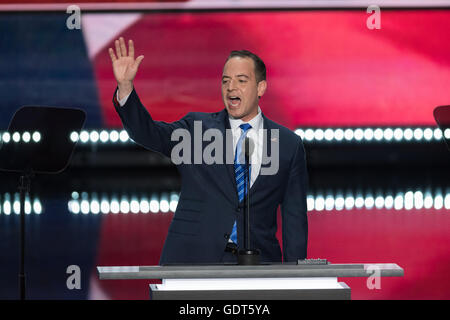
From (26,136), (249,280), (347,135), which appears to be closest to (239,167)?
(249,280)

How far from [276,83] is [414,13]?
0.98 meters

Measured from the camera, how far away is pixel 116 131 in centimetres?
493

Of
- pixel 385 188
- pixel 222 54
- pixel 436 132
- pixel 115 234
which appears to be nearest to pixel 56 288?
pixel 115 234

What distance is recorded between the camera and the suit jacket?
2635 mm

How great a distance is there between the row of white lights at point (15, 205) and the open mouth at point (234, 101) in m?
2.51

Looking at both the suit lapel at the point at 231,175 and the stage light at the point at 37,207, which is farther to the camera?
the stage light at the point at 37,207

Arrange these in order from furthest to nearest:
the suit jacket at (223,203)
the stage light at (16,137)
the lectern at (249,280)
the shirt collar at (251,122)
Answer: the stage light at (16,137)
the shirt collar at (251,122)
the suit jacket at (223,203)
the lectern at (249,280)

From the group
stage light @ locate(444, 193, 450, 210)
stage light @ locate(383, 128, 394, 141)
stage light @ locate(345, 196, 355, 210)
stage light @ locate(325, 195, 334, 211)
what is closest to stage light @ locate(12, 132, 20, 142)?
stage light @ locate(325, 195, 334, 211)

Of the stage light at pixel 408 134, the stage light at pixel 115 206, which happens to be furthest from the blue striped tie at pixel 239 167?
the stage light at pixel 408 134

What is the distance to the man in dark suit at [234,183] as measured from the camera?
2.64 meters

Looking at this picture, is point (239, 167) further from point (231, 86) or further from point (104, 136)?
point (104, 136)

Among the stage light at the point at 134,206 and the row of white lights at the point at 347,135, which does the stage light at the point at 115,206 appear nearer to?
the stage light at the point at 134,206

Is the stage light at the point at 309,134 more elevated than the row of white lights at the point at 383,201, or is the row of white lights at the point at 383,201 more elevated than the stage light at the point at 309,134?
the stage light at the point at 309,134

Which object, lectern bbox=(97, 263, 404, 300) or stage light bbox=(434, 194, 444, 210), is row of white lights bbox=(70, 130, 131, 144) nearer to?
stage light bbox=(434, 194, 444, 210)
